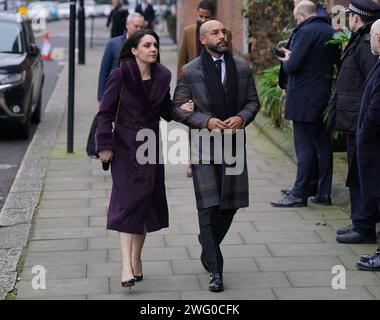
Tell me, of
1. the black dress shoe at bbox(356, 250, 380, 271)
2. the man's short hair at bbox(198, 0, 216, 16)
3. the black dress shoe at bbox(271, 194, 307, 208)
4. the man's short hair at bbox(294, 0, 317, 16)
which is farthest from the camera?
the man's short hair at bbox(198, 0, 216, 16)

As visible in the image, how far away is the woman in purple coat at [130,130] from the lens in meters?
6.39

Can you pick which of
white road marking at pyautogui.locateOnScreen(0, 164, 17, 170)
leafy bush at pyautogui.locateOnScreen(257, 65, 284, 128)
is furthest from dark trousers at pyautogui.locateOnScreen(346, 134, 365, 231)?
leafy bush at pyautogui.locateOnScreen(257, 65, 284, 128)

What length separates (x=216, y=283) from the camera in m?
6.43

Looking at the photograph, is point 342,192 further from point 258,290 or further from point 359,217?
point 258,290

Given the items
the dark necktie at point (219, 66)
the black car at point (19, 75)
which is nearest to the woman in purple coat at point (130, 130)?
the dark necktie at point (219, 66)

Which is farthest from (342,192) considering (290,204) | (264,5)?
(264,5)

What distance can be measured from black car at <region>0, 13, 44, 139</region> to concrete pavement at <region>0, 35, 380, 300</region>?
2.82 m

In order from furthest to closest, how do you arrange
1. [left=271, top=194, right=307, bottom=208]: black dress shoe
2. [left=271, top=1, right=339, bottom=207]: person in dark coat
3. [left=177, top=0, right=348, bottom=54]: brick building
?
[left=177, top=0, right=348, bottom=54]: brick building → [left=271, top=194, right=307, bottom=208]: black dress shoe → [left=271, top=1, right=339, bottom=207]: person in dark coat

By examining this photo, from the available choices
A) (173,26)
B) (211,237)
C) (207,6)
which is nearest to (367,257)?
(211,237)

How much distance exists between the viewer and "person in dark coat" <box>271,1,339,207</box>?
8.71 metres

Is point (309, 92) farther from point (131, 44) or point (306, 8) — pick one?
point (131, 44)

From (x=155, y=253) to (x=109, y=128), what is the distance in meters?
1.44

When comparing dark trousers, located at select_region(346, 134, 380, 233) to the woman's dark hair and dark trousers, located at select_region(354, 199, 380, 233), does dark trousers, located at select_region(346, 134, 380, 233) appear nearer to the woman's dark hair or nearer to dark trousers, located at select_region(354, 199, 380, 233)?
dark trousers, located at select_region(354, 199, 380, 233)

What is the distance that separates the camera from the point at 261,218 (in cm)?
857
